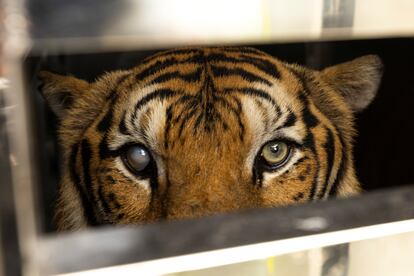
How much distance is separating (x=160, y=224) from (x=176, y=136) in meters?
0.12

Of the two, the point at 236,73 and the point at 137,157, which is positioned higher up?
the point at 236,73

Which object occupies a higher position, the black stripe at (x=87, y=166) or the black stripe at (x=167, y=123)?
the black stripe at (x=167, y=123)

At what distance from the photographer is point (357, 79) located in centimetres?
69

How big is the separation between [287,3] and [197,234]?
32 cm

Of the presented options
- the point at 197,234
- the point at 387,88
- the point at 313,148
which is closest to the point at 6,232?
the point at 197,234

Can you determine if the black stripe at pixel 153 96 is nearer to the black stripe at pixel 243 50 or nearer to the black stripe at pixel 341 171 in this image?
the black stripe at pixel 243 50

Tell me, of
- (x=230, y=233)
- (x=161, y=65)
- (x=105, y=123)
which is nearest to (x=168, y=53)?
(x=161, y=65)

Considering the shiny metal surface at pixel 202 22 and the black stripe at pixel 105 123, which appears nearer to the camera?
the shiny metal surface at pixel 202 22

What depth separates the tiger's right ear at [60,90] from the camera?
560 mm

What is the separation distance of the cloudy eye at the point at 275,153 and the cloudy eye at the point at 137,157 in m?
0.16

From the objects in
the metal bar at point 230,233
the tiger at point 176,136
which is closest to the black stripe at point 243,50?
the tiger at point 176,136

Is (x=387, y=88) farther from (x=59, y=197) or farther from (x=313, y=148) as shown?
(x=59, y=197)

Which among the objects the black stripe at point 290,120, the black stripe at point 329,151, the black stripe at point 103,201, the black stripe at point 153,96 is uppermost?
the black stripe at point 153,96

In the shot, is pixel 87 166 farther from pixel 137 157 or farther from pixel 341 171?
pixel 341 171
